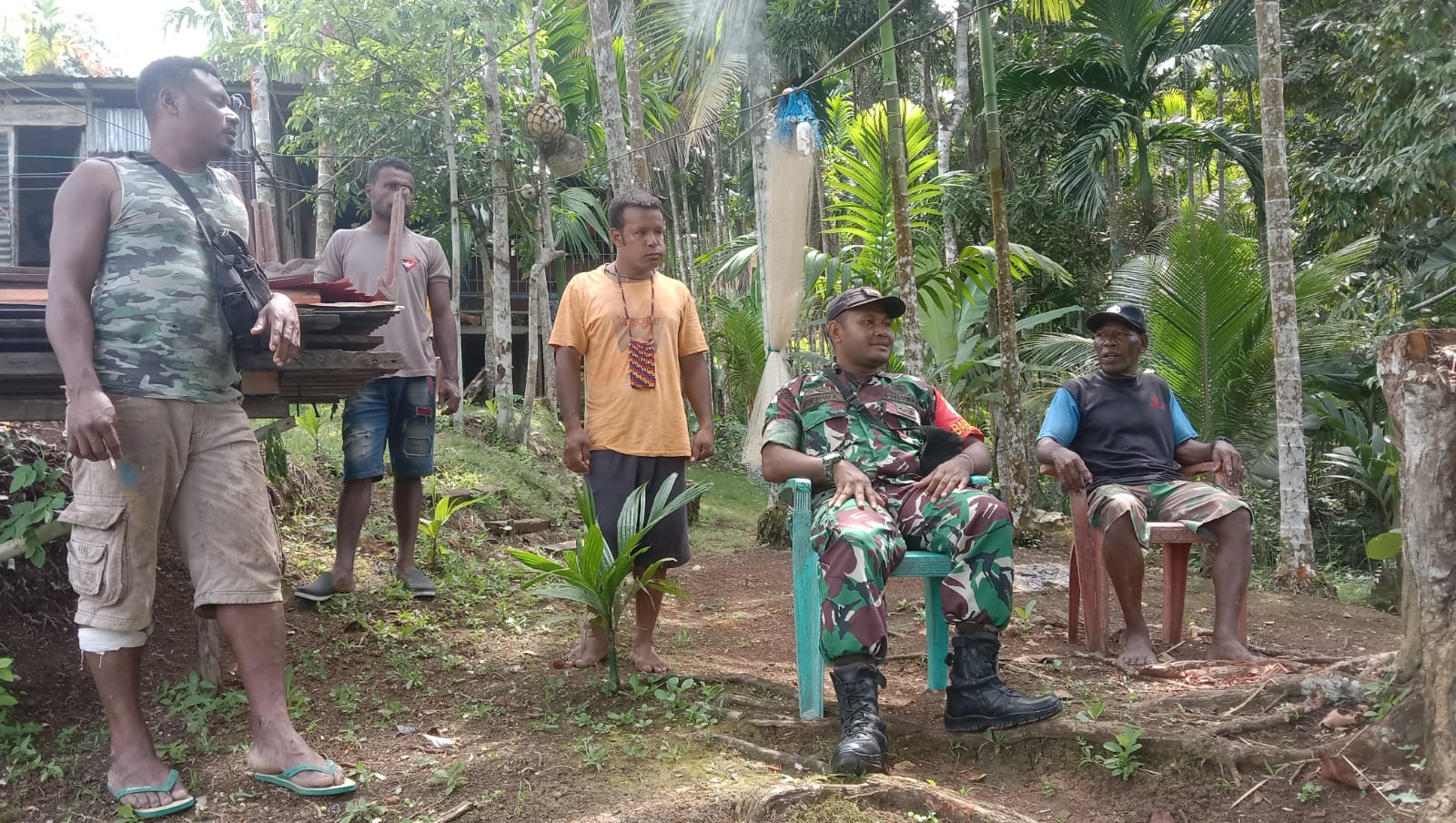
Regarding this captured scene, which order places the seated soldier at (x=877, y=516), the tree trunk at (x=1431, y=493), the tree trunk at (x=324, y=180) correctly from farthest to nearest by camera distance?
the tree trunk at (x=324, y=180)
the seated soldier at (x=877, y=516)
the tree trunk at (x=1431, y=493)

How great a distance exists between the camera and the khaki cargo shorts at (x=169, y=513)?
9.10 ft

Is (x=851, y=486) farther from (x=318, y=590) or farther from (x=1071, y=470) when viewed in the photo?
(x=318, y=590)

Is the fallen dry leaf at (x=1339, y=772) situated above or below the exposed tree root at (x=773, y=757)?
above

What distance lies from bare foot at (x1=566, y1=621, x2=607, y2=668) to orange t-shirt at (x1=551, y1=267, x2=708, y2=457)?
0.76 metres

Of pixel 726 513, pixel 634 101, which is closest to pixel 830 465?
pixel 634 101

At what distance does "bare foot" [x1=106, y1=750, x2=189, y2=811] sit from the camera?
2.71 metres

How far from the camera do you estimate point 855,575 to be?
3027mm

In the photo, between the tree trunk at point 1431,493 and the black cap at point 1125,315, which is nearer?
the tree trunk at point 1431,493

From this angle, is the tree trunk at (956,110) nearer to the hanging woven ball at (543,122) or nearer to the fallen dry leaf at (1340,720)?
the hanging woven ball at (543,122)

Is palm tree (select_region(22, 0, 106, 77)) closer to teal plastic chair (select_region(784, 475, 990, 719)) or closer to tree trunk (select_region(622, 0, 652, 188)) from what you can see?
tree trunk (select_region(622, 0, 652, 188))

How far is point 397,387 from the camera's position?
4.78 meters

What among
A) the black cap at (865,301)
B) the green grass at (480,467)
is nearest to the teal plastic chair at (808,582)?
the black cap at (865,301)

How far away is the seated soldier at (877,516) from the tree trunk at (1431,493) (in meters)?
1.00

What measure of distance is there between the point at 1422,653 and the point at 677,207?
61.5ft
